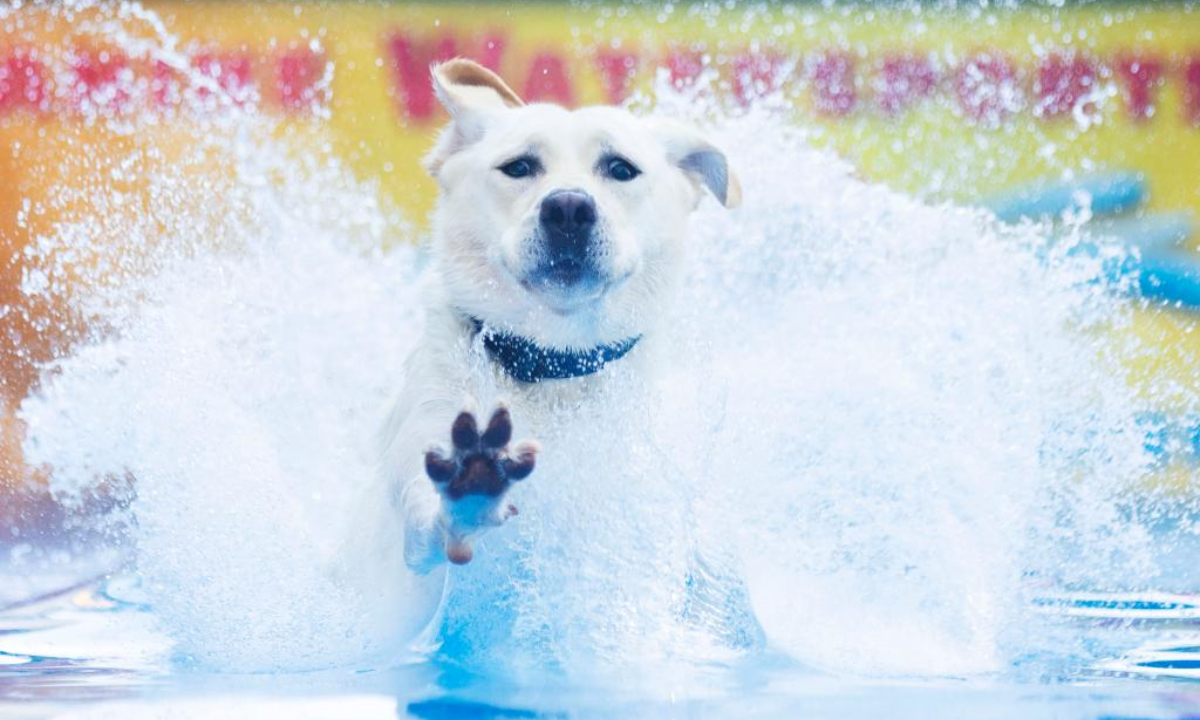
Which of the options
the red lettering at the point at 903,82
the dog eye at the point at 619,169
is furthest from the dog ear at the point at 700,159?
the red lettering at the point at 903,82

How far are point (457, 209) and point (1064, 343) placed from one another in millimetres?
2079

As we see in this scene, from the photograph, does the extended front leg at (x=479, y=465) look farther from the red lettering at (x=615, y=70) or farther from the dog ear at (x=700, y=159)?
the red lettering at (x=615, y=70)

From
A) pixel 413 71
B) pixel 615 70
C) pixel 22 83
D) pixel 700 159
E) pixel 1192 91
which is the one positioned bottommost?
pixel 700 159

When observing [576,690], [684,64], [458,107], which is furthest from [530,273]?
[684,64]

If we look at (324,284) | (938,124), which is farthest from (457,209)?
(938,124)

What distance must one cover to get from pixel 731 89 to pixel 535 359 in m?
3.41

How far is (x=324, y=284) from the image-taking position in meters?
4.60

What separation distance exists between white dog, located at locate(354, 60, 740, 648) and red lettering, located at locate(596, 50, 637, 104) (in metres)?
2.90

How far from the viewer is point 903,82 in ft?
18.1

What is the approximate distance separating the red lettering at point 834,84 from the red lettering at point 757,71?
0.18m

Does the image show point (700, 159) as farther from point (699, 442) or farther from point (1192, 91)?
point (1192, 91)

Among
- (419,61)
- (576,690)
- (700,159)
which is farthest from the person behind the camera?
(419,61)

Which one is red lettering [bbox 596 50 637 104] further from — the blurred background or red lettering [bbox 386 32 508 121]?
red lettering [bbox 386 32 508 121]

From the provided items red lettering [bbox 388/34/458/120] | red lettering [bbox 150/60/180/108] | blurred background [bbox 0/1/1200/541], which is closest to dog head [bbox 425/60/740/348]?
blurred background [bbox 0/1/1200/541]
